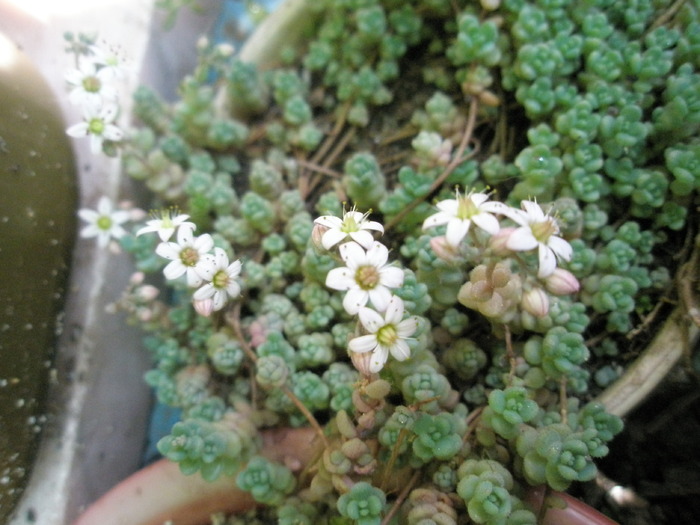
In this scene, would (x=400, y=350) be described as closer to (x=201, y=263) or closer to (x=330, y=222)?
(x=330, y=222)

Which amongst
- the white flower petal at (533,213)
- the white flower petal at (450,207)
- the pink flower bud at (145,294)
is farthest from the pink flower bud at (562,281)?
the pink flower bud at (145,294)

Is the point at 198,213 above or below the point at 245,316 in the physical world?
above

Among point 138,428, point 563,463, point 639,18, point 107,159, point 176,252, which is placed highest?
point 639,18

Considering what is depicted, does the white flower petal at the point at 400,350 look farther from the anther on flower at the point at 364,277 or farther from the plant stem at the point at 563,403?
the plant stem at the point at 563,403

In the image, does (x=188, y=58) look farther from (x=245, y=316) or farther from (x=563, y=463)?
(x=563, y=463)

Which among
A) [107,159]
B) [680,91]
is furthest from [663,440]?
[107,159]

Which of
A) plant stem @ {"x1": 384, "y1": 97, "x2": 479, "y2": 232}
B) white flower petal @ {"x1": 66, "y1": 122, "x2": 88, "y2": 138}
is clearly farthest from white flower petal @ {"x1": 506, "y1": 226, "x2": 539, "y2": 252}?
white flower petal @ {"x1": 66, "y1": 122, "x2": 88, "y2": 138}

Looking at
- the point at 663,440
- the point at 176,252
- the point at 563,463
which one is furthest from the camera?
the point at 663,440

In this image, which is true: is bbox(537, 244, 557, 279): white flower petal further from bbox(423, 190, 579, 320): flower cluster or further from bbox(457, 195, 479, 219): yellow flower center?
bbox(457, 195, 479, 219): yellow flower center

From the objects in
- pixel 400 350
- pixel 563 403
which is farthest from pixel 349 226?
pixel 563 403
